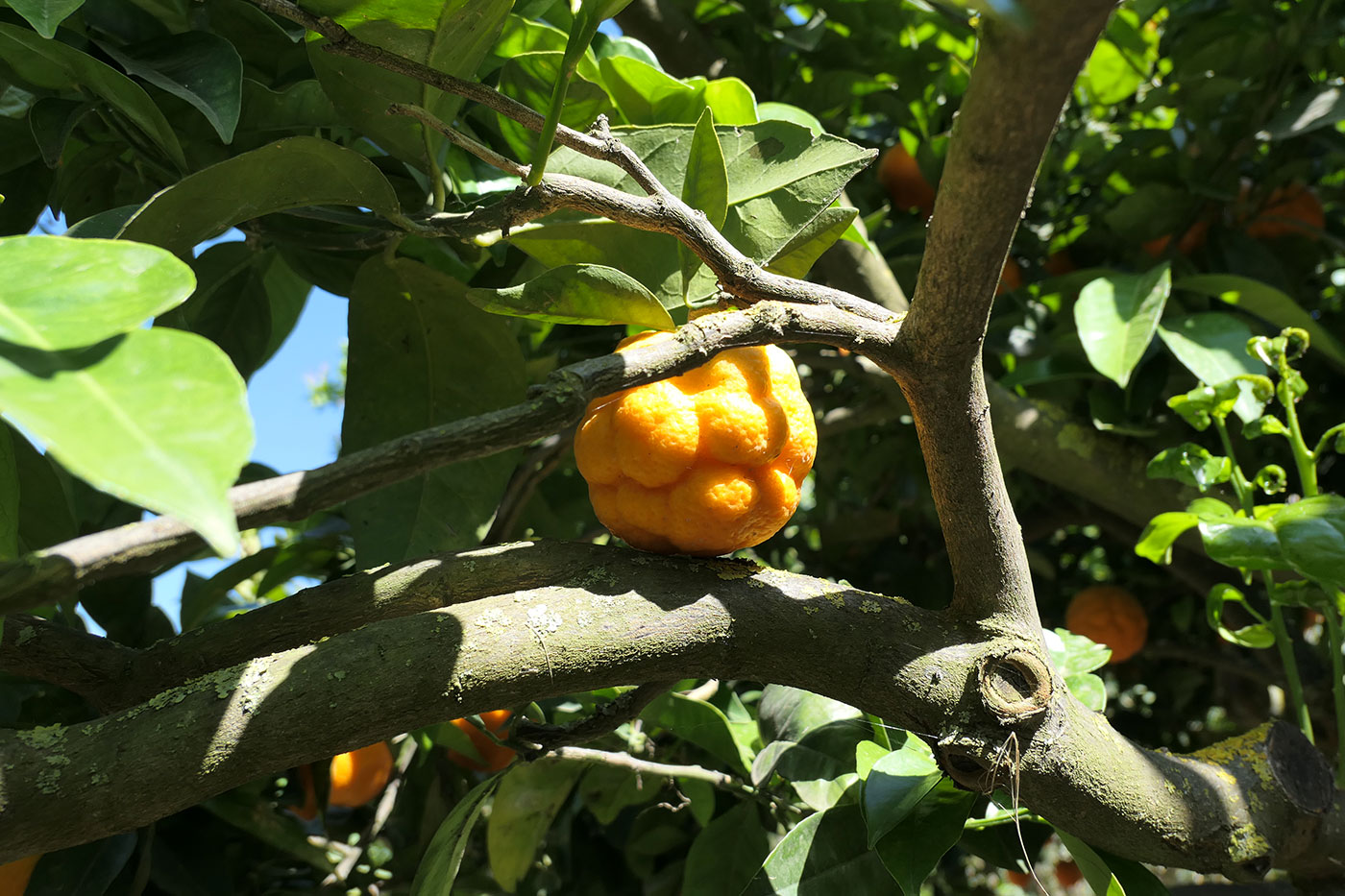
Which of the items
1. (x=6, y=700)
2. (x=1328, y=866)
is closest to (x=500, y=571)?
(x=6, y=700)

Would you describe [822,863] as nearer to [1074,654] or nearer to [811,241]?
[1074,654]

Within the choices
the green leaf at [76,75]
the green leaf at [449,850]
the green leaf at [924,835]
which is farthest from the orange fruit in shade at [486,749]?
the green leaf at [76,75]

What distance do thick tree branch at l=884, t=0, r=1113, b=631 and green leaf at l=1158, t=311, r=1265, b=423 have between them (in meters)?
0.52

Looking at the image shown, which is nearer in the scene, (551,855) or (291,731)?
(291,731)

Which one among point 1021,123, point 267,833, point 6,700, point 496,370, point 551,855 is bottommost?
point 551,855

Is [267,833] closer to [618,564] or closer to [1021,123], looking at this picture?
[618,564]

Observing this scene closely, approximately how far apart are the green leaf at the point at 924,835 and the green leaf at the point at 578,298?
36 cm

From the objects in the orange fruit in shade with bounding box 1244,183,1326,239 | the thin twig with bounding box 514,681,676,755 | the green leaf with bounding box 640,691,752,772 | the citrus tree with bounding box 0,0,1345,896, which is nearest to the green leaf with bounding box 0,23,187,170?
the citrus tree with bounding box 0,0,1345,896

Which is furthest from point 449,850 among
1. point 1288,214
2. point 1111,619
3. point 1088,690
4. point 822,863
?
point 1288,214

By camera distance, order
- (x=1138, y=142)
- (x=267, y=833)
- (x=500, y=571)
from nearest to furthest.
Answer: (x=500, y=571) < (x=267, y=833) < (x=1138, y=142)

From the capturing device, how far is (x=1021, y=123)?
37cm

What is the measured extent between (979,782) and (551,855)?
0.83 metres

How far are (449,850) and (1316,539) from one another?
0.61 m

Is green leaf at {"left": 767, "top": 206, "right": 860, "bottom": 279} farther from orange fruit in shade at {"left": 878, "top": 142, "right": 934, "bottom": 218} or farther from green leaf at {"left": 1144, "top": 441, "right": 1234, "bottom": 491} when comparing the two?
orange fruit in shade at {"left": 878, "top": 142, "right": 934, "bottom": 218}
